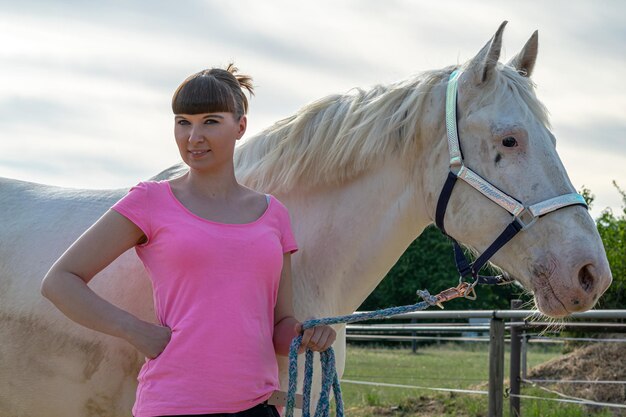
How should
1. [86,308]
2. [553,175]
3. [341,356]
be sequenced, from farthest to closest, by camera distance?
1. [341,356]
2. [553,175]
3. [86,308]

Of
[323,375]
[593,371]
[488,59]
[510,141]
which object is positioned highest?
[488,59]

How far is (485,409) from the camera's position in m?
9.05

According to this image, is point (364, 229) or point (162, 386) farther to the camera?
point (364, 229)

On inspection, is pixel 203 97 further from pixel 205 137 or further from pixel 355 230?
pixel 355 230

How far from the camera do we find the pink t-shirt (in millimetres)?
2379

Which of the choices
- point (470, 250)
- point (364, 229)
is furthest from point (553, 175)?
point (364, 229)

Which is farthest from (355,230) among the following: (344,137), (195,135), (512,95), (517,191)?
(195,135)

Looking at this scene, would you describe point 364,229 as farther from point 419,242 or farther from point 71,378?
point 419,242

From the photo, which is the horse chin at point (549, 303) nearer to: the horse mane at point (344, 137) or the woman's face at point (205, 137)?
the horse mane at point (344, 137)

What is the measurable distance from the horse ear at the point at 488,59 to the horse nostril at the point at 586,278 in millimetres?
773

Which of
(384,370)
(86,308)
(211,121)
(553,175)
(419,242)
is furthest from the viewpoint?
(419,242)

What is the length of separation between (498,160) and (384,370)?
14.9 m

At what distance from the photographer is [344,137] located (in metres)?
3.13

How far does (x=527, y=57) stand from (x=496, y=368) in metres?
4.76
